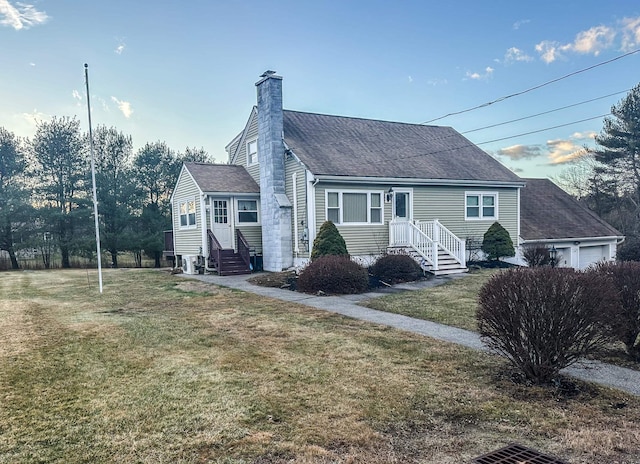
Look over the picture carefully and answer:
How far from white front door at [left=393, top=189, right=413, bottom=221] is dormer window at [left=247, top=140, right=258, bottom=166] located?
6.63m

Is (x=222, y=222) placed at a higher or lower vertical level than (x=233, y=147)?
lower

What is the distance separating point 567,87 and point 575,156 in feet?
82.8

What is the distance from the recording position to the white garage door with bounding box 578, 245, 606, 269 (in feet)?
71.2

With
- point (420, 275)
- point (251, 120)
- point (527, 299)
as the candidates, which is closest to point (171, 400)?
point (527, 299)

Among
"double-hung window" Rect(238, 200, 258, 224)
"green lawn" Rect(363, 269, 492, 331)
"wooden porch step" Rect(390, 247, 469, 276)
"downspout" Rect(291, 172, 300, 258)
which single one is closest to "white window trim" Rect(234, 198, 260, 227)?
"double-hung window" Rect(238, 200, 258, 224)

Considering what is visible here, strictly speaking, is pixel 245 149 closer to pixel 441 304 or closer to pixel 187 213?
pixel 187 213

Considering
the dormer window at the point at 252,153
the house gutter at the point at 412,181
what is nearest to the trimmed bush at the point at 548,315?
the house gutter at the point at 412,181

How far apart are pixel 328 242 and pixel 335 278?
322cm

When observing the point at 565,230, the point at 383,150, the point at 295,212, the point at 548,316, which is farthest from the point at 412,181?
the point at 548,316

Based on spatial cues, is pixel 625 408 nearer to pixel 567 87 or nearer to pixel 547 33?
pixel 567 87

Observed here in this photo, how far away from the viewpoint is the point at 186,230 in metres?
20.2

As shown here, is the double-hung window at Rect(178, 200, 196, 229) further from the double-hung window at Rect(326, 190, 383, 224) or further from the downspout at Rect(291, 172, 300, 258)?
the double-hung window at Rect(326, 190, 383, 224)

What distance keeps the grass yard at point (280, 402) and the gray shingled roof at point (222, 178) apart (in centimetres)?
1128

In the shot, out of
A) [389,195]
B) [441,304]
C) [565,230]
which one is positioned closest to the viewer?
[441,304]
